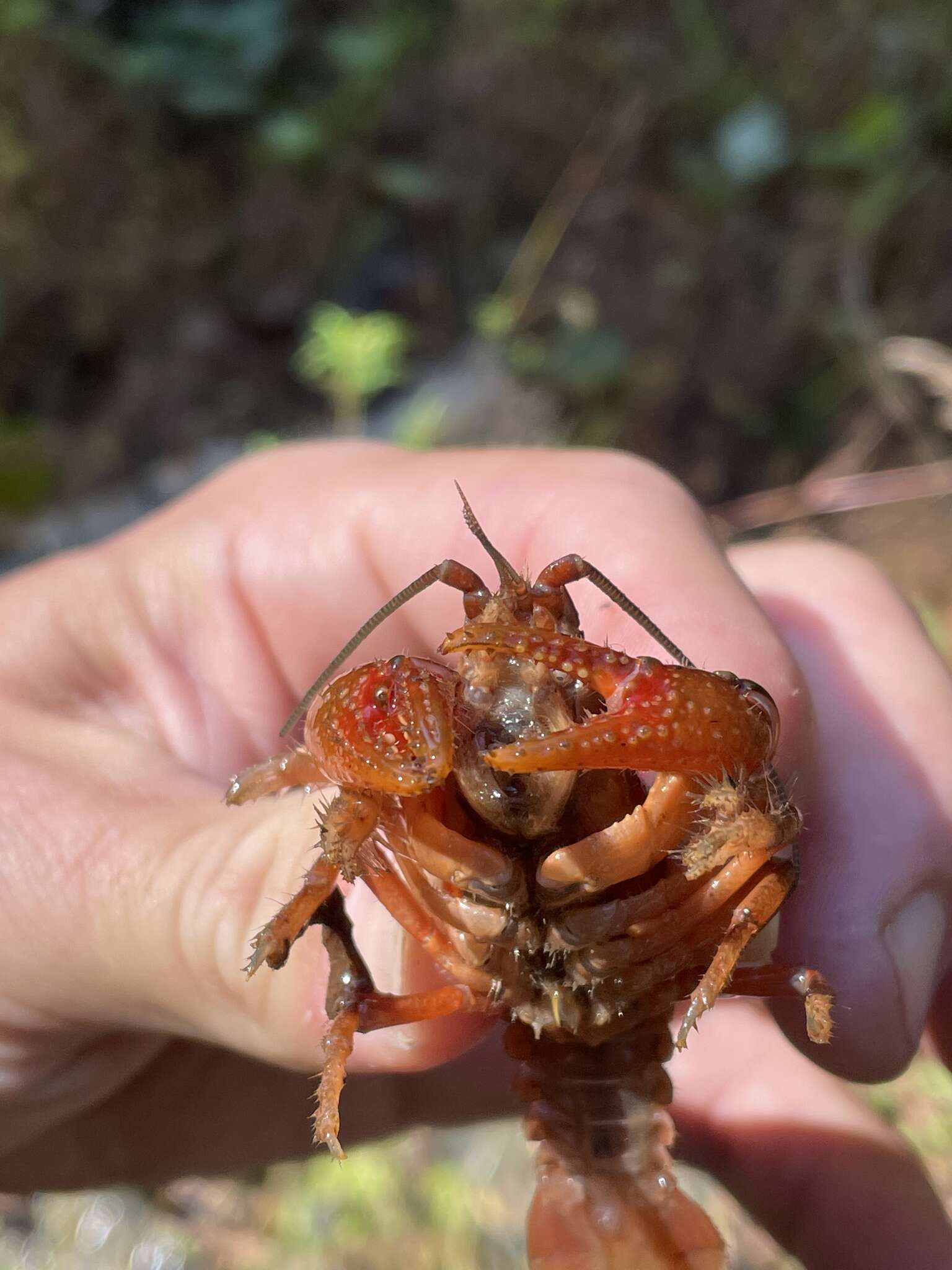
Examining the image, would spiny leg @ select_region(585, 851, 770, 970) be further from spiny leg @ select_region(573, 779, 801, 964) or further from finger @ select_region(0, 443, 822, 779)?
finger @ select_region(0, 443, 822, 779)

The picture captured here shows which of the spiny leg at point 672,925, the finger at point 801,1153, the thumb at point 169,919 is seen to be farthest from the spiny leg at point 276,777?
the finger at point 801,1153

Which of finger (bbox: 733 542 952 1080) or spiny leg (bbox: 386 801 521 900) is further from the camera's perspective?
finger (bbox: 733 542 952 1080)

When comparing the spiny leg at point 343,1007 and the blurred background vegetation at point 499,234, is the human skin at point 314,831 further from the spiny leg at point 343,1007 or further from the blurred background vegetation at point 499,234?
the blurred background vegetation at point 499,234

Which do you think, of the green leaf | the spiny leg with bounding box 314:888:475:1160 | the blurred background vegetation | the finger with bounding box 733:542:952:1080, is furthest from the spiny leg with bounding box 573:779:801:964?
the blurred background vegetation

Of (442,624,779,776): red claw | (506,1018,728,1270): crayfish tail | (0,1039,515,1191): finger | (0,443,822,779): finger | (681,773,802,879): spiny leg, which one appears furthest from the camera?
(0,1039,515,1191): finger

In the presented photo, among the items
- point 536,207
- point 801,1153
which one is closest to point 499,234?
point 536,207

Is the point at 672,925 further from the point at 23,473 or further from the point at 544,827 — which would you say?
the point at 23,473
